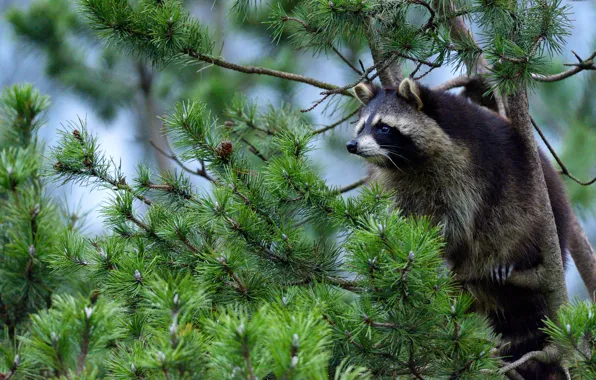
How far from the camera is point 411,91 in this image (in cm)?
379

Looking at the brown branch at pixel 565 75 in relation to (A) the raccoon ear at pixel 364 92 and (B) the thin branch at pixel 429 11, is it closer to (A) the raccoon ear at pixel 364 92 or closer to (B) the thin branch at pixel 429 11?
(B) the thin branch at pixel 429 11

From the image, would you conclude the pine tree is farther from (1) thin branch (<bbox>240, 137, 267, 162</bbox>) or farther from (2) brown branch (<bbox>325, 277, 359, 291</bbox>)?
(1) thin branch (<bbox>240, 137, 267, 162</bbox>)

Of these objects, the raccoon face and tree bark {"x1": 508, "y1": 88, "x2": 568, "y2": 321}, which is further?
the raccoon face

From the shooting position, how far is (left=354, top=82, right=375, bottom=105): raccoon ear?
13.1 ft

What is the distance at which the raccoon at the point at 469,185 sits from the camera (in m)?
3.76

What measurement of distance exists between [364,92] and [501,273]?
3.98ft

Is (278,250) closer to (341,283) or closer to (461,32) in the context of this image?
(341,283)

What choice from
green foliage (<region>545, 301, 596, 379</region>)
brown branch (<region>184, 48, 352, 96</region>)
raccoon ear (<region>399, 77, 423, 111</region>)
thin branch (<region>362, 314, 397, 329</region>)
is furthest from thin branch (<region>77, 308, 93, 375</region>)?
raccoon ear (<region>399, 77, 423, 111</region>)

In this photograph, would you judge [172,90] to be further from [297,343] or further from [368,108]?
[297,343]

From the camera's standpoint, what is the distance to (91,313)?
190 cm

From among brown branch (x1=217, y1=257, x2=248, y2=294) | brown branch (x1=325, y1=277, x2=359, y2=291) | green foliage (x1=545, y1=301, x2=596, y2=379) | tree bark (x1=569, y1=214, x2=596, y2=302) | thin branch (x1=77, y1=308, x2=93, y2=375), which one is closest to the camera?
thin branch (x1=77, y1=308, x2=93, y2=375)

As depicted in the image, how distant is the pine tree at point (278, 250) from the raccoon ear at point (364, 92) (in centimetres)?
67

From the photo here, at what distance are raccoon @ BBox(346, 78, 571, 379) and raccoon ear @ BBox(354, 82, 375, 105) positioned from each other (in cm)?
10

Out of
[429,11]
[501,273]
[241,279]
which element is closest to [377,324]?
[241,279]
